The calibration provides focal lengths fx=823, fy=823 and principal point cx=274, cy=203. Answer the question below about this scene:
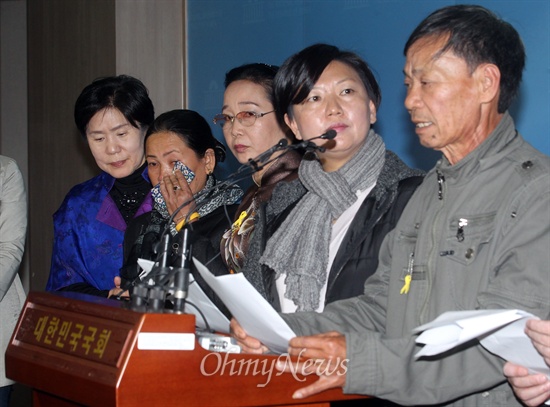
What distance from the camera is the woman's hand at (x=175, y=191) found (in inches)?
109

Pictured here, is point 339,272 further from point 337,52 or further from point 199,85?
point 199,85

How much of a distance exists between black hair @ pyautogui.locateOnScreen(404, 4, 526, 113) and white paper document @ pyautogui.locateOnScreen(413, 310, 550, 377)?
0.52 metres

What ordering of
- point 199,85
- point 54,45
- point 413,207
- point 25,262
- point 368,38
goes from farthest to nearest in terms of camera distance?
point 25,262 → point 54,45 → point 199,85 → point 368,38 → point 413,207

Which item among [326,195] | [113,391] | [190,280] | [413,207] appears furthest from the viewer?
[326,195]

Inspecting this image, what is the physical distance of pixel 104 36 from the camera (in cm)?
479

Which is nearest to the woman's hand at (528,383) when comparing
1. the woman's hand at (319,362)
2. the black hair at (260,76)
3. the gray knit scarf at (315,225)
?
the woman's hand at (319,362)

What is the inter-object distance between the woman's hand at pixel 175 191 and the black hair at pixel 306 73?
61 centimetres

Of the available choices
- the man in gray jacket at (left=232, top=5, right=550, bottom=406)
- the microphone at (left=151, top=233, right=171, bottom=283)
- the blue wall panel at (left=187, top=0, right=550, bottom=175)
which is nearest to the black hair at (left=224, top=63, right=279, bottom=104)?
the blue wall panel at (left=187, top=0, right=550, bottom=175)

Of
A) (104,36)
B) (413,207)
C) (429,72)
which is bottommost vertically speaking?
(413,207)

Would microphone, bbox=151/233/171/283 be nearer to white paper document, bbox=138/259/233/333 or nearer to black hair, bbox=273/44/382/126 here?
white paper document, bbox=138/259/233/333

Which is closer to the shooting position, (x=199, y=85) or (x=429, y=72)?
(x=429, y=72)

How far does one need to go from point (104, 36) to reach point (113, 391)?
3.70 meters

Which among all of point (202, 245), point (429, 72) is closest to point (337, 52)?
point (429, 72)

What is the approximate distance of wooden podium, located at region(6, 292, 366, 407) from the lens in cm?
143
